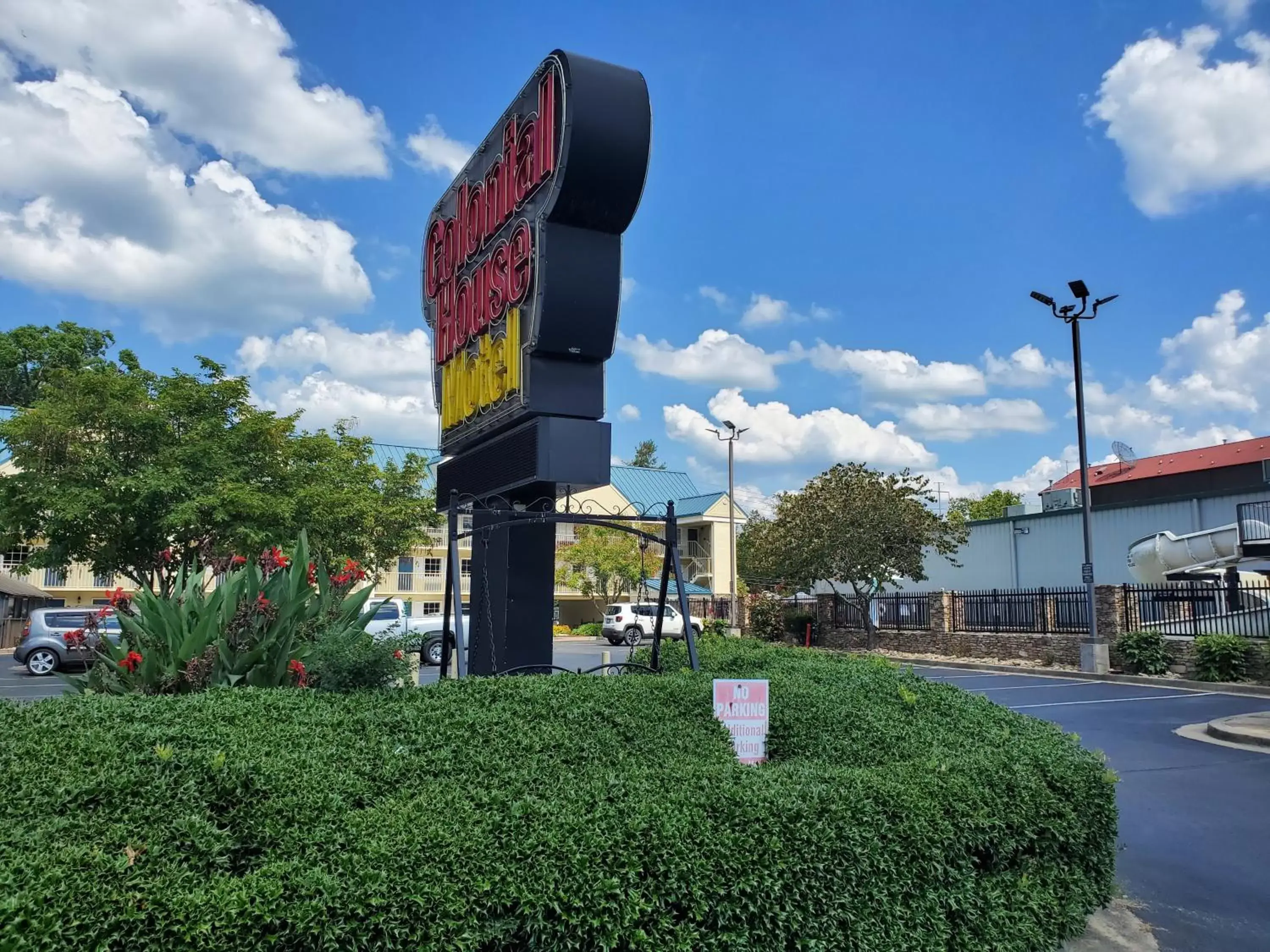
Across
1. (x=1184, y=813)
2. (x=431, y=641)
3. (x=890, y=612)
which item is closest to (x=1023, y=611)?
(x=890, y=612)

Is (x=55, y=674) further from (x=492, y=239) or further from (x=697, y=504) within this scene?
(x=697, y=504)

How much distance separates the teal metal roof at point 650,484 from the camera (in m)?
59.4

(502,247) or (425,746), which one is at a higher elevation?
(502,247)

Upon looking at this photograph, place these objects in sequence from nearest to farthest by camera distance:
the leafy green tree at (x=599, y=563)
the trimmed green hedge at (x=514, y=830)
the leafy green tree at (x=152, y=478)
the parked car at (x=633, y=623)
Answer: the trimmed green hedge at (x=514, y=830) < the leafy green tree at (x=152, y=478) < the parked car at (x=633, y=623) < the leafy green tree at (x=599, y=563)

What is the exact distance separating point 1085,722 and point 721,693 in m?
10.8

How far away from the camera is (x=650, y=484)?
61.5 meters

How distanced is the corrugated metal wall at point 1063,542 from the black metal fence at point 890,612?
4.52m

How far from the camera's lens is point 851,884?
153 inches

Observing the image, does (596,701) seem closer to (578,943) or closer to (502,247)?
(578,943)

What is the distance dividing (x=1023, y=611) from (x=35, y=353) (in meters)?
51.0

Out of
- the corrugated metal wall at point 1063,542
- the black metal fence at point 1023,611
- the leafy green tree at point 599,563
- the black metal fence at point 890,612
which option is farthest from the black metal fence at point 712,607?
the black metal fence at point 1023,611

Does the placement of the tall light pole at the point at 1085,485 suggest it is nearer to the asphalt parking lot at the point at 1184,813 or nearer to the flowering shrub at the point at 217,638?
the asphalt parking lot at the point at 1184,813

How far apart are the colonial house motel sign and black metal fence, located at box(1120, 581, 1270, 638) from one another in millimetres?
18971

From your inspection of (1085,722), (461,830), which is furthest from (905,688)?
(1085,722)
